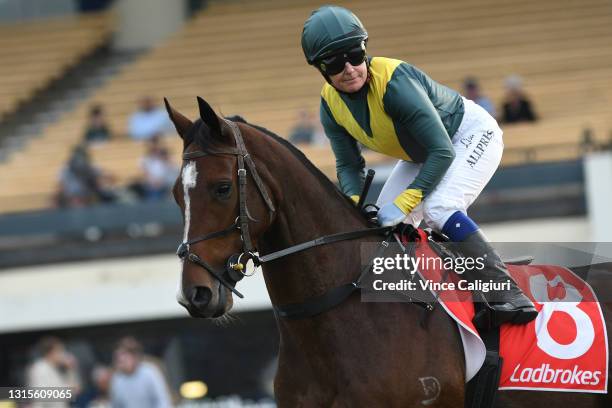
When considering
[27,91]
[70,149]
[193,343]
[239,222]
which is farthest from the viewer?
[27,91]

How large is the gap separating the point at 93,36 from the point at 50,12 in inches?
48.1

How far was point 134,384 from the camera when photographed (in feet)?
33.9

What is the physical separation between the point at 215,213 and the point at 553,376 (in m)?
1.66

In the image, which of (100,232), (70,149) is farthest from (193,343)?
(70,149)

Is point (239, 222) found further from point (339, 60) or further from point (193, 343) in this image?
point (193, 343)

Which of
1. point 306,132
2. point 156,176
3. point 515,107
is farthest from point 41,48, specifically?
point 515,107

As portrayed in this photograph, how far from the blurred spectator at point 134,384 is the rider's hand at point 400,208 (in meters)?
6.07

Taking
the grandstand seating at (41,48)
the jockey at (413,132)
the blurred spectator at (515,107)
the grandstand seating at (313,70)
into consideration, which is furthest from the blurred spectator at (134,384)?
the grandstand seating at (41,48)

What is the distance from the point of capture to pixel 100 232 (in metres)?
11.4

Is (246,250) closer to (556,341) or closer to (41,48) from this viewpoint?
(556,341)

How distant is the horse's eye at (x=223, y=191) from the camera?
4273 millimetres

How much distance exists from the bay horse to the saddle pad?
118 millimetres

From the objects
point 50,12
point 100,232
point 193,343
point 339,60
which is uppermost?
point 339,60

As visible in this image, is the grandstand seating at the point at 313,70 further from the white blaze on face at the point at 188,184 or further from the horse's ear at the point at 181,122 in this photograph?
the white blaze on face at the point at 188,184
